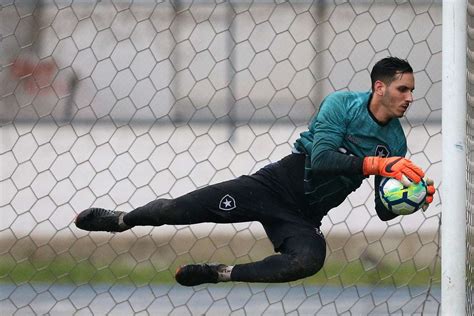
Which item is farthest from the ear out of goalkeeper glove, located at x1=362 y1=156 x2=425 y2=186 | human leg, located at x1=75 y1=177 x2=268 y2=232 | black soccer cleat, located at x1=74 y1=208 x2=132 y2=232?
black soccer cleat, located at x1=74 y1=208 x2=132 y2=232

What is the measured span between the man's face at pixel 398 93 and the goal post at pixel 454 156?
0.40m

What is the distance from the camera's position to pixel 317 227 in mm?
4527

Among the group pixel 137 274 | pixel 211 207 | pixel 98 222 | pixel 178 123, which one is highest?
pixel 178 123

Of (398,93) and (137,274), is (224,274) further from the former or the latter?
(137,274)

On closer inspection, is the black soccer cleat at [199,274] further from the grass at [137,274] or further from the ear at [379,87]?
the grass at [137,274]

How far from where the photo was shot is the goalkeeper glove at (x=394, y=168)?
401 cm

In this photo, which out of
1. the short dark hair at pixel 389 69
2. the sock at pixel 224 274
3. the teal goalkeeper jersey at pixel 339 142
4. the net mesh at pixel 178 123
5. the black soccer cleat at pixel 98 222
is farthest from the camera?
the net mesh at pixel 178 123

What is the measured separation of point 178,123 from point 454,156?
2.36m

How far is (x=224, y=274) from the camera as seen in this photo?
4.46 m

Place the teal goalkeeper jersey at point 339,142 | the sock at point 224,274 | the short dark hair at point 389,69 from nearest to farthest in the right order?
1. the teal goalkeeper jersey at point 339,142
2. the short dark hair at point 389,69
3. the sock at point 224,274

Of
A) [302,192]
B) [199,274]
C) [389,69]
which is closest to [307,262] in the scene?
[302,192]

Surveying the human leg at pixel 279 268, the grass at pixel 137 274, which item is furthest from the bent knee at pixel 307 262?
the grass at pixel 137 274

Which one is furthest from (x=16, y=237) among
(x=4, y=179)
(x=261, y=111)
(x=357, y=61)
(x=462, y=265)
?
(x=462, y=265)

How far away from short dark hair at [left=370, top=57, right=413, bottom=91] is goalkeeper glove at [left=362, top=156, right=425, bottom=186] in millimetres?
406
